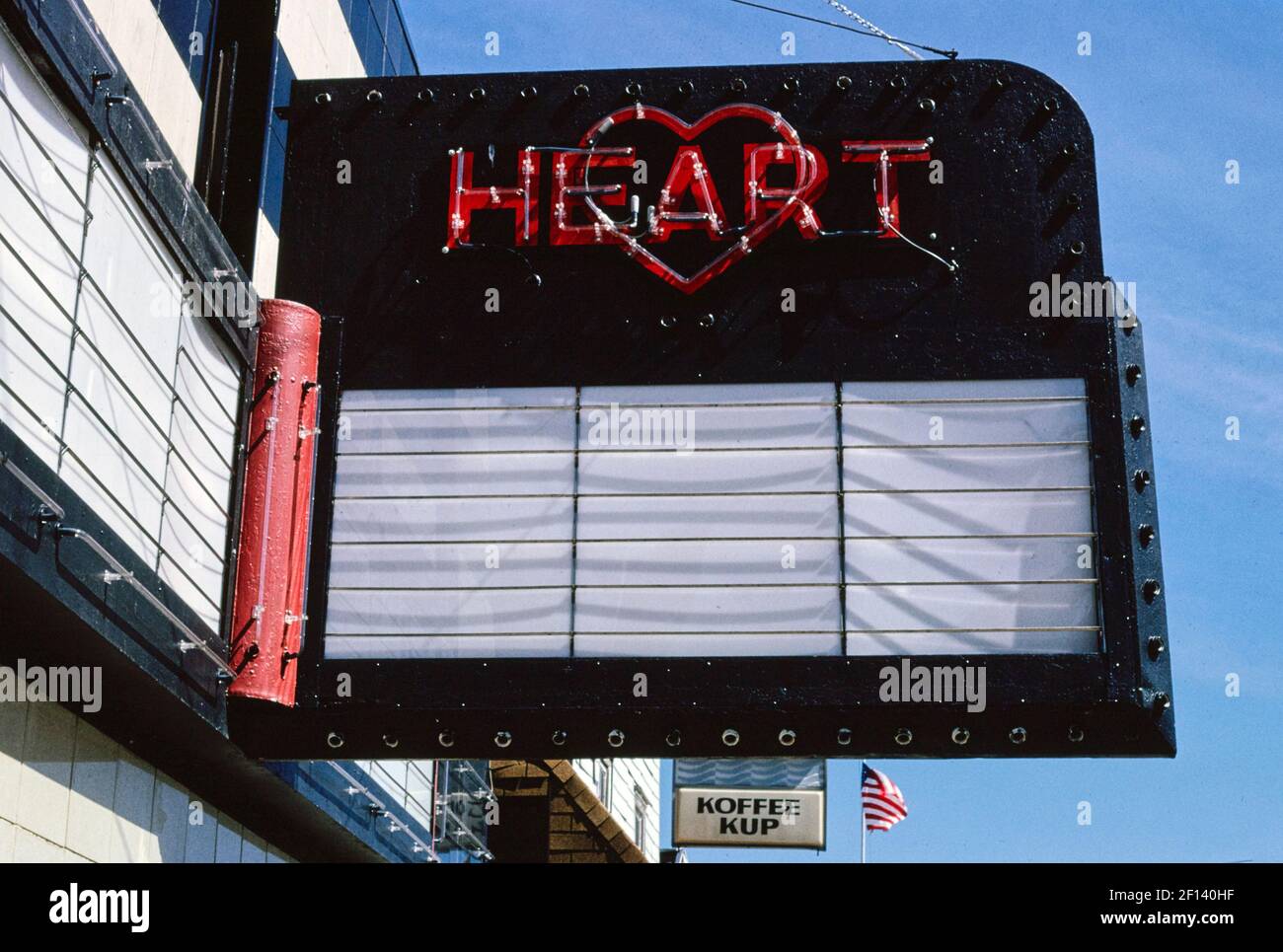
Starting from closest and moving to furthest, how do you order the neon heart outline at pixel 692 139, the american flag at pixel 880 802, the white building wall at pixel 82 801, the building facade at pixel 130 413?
1. the building facade at pixel 130 413
2. the white building wall at pixel 82 801
3. the neon heart outline at pixel 692 139
4. the american flag at pixel 880 802

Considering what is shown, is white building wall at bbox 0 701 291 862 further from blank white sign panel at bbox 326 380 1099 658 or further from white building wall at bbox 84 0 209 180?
white building wall at bbox 84 0 209 180

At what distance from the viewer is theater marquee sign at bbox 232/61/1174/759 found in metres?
12.4

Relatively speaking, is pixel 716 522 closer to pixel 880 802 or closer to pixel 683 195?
pixel 683 195

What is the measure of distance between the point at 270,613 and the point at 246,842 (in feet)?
13.3

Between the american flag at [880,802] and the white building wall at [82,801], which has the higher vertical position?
the american flag at [880,802]

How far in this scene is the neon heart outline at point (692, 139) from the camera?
13.7 m

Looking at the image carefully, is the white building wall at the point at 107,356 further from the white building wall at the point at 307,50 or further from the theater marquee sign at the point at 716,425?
the white building wall at the point at 307,50

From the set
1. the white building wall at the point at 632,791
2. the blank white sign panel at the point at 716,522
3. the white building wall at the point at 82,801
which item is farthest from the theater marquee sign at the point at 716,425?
the white building wall at the point at 632,791

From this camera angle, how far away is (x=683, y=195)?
13.9m

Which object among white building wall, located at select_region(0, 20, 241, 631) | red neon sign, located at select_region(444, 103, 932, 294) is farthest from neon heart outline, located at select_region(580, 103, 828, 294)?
white building wall, located at select_region(0, 20, 241, 631)

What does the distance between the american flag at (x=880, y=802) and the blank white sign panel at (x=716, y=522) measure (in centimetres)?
1972

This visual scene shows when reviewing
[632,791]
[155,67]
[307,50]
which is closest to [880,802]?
[632,791]

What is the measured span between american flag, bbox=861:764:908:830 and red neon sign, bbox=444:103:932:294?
1979 centimetres
